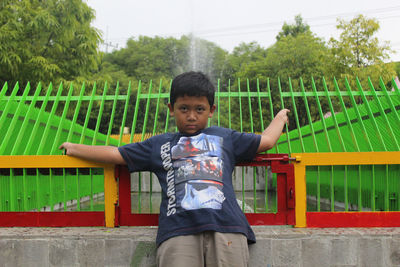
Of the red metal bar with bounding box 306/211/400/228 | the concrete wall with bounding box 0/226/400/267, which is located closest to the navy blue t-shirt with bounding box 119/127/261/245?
the concrete wall with bounding box 0/226/400/267

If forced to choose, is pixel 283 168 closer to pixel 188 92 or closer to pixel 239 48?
pixel 188 92

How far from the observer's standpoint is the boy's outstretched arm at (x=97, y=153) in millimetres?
2574

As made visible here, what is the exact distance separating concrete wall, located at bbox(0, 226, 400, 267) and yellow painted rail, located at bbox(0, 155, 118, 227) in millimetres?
234

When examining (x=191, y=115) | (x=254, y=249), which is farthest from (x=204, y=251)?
(x=191, y=115)

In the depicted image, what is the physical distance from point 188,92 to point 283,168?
108cm

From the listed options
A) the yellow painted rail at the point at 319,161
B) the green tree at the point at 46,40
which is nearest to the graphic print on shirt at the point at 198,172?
the yellow painted rail at the point at 319,161

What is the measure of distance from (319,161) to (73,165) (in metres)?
1.89

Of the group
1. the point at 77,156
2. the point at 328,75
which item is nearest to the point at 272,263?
the point at 77,156

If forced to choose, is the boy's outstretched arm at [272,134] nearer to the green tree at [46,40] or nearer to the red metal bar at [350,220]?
the red metal bar at [350,220]

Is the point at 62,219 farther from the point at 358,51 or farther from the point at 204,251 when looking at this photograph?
the point at 358,51

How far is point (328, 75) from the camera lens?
55.2 feet

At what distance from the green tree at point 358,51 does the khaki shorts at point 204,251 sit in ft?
47.8

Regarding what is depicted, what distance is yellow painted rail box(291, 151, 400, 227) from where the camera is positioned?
2.98 meters

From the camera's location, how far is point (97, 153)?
262cm
